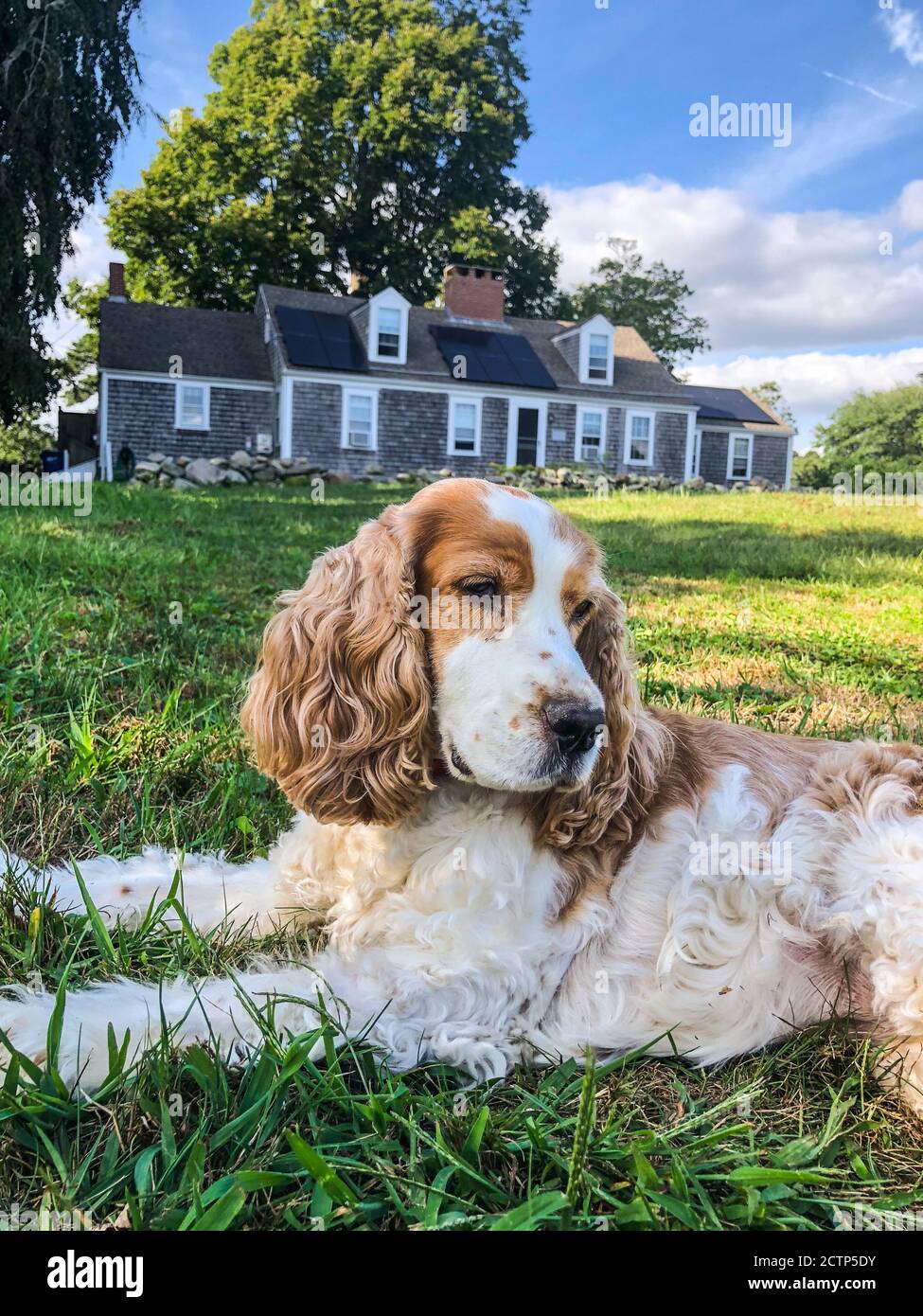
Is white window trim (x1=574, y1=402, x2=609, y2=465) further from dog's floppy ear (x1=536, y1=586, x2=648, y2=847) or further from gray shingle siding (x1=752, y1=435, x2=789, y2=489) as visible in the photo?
dog's floppy ear (x1=536, y1=586, x2=648, y2=847)

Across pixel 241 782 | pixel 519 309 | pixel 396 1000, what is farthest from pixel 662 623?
pixel 519 309

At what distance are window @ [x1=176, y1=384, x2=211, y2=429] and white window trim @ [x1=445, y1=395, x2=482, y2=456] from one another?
8038 millimetres

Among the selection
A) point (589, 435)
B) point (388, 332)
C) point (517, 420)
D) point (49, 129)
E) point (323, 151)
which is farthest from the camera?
point (323, 151)

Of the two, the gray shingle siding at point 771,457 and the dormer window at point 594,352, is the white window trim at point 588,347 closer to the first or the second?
the dormer window at point 594,352

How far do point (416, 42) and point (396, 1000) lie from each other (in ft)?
140

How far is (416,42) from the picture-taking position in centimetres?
3609

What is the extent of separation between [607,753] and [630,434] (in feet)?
106

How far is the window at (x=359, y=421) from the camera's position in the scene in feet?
93.8

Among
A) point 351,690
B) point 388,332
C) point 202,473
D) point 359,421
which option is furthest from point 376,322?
point 351,690

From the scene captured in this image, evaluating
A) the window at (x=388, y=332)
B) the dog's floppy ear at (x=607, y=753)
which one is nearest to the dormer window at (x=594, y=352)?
the window at (x=388, y=332)

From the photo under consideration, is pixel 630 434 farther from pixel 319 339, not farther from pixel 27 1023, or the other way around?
pixel 27 1023

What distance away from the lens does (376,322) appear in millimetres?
29531

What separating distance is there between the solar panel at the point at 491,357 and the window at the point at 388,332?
1.89m

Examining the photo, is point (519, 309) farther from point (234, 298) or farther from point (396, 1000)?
point (396, 1000)
